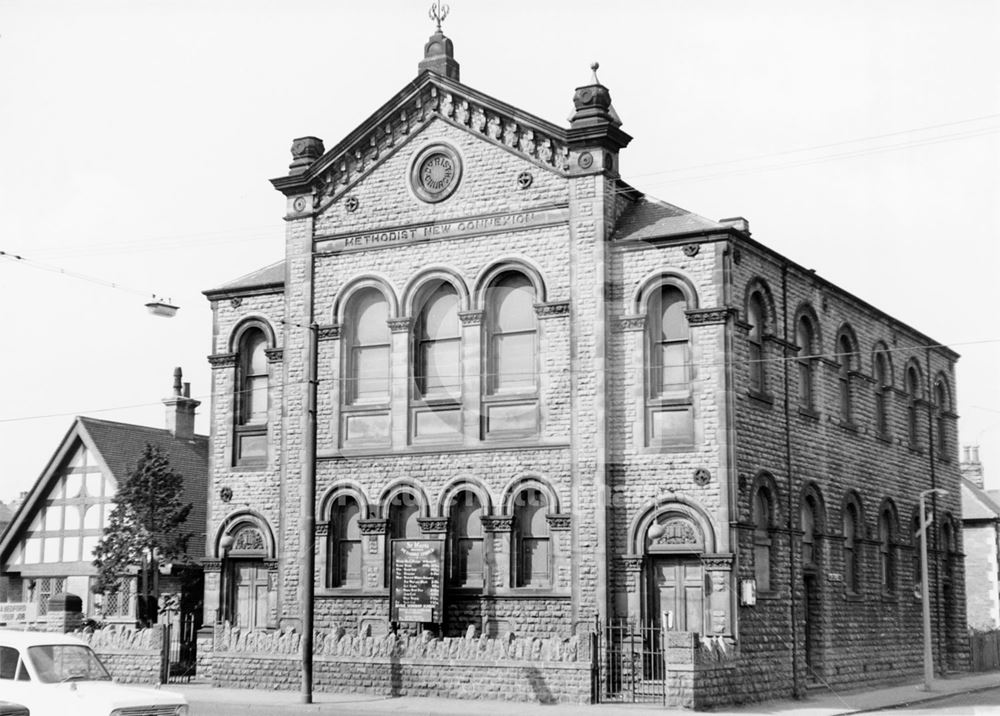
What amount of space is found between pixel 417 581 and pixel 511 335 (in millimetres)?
5972

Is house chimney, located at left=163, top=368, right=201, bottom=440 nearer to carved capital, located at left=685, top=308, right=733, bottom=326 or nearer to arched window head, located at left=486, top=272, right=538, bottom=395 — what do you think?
arched window head, located at left=486, top=272, right=538, bottom=395

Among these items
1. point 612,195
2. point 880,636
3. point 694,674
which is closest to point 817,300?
point 612,195

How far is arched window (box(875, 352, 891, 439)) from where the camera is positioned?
125 feet

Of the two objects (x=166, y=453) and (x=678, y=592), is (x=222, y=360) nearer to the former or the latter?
(x=166, y=453)

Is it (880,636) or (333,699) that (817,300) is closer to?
(880,636)

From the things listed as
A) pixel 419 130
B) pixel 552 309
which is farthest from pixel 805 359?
pixel 419 130

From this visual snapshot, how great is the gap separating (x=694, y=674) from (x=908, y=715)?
16.6 feet

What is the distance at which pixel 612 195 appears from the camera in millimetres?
30453

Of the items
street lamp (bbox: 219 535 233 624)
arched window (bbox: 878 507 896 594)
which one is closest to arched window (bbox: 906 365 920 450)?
arched window (bbox: 878 507 896 594)

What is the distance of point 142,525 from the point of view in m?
37.1

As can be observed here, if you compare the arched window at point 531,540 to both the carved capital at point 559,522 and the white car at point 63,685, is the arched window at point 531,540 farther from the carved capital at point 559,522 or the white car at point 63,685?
the white car at point 63,685

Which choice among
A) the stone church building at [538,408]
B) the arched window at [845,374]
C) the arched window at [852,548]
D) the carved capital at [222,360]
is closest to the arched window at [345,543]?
the stone church building at [538,408]

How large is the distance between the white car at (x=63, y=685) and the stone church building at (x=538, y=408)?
10.4m

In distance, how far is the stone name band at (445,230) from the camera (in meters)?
30.8
